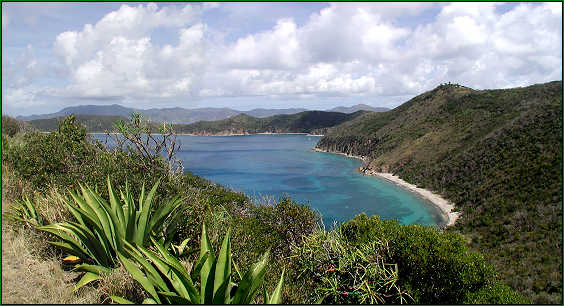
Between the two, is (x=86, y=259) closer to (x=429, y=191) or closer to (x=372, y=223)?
(x=372, y=223)

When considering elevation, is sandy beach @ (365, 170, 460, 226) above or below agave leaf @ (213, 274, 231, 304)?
below

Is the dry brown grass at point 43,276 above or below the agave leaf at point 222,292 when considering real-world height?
below

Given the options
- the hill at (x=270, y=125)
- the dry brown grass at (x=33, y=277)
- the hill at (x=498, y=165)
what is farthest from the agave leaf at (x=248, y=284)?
the hill at (x=270, y=125)

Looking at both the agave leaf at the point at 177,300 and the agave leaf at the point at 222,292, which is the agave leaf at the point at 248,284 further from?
the agave leaf at the point at 177,300

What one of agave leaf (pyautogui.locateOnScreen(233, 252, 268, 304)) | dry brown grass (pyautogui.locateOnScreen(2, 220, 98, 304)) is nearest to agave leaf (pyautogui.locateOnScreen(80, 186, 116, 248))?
dry brown grass (pyautogui.locateOnScreen(2, 220, 98, 304))

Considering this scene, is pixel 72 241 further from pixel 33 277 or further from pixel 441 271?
pixel 441 271

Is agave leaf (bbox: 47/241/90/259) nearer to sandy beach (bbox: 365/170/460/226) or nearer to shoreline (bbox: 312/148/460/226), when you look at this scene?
shoreline (bbox: 312/148/460/226)

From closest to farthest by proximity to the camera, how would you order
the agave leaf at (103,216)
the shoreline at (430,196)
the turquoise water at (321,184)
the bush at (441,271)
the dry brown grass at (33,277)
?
the dry brown grass at (33,277)
the agave leaf at (103,216)
the bush at (441,271)
the shoreline at (430,196)
the turquoise water at (321,184)
